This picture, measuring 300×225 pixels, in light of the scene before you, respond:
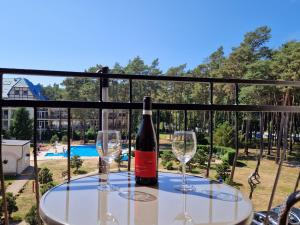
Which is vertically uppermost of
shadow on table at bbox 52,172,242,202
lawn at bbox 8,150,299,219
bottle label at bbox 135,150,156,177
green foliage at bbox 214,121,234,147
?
bottle label at bbox 135,150,156,177

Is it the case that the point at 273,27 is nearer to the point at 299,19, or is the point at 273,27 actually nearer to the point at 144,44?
the point at 299,19

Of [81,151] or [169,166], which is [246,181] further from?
[81,151]

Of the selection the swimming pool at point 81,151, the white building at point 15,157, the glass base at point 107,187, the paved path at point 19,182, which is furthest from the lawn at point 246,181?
the glass base at point 107,187

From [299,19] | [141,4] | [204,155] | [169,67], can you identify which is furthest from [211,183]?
[169,67]

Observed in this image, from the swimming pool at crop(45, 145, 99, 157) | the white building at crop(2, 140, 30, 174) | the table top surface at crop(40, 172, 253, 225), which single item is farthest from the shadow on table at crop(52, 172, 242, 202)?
the swimming pool at crop(45, 145, 99, 157)

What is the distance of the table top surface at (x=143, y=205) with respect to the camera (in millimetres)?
703

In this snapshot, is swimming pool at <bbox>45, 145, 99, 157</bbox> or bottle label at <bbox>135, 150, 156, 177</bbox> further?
swimming pool at <bbox>45, 145, 99, 157</bbox>

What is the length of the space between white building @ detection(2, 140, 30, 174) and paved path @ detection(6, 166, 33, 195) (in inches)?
15.0

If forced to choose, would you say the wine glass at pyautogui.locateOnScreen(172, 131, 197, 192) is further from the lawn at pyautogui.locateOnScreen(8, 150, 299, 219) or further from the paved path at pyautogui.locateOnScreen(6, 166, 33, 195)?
the paved path at pyautogui.locateOnScreen(6, 166, 33, 195)

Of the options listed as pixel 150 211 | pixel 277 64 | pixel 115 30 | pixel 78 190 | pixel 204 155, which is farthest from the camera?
pixel 115 30

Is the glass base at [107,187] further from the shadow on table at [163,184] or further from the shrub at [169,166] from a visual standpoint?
the shrub at [169,166]

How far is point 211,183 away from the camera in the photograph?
110 centimetres

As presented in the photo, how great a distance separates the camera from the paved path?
12492 millimetres

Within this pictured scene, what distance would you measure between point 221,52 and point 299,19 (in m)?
6.56
